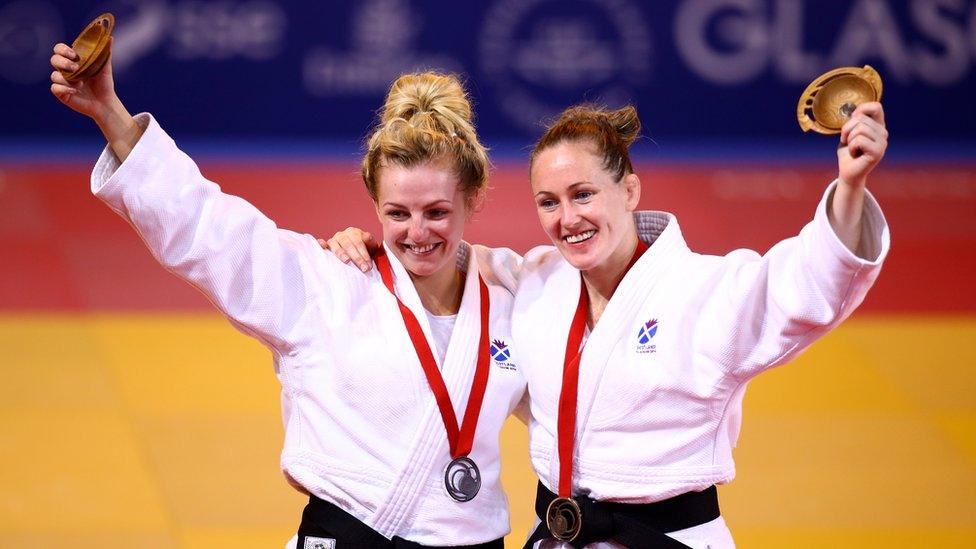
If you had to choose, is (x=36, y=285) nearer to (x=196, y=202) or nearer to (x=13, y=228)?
(x=13, y=228)

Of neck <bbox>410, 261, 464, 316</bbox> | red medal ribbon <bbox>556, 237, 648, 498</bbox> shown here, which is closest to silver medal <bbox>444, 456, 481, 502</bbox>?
red medal ribbon <bbox>556, 237, 648, 498</bbox>

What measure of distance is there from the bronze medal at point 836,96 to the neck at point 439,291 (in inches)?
53.5

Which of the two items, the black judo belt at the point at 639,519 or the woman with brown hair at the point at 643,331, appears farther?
the black judo belt at the point at 639,519

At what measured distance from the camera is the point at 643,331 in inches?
137

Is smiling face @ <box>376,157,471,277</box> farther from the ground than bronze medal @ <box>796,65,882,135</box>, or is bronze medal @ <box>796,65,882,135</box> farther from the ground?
bronze medal @ <box>796,65,882,135</box>

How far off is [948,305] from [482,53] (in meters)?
6.13

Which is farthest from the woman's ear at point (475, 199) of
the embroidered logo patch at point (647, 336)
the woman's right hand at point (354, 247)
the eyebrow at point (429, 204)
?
the embroidered logo patch at point (647, 336)

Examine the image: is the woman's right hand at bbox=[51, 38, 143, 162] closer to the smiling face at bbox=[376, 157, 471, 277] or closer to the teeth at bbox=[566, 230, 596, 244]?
the smiling face at bbox=[376, 157, 471, 277]

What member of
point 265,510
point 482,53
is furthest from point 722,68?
point 265,510

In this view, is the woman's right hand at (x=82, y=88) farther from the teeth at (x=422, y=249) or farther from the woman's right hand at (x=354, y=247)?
the teeth at (x=422, y=249)

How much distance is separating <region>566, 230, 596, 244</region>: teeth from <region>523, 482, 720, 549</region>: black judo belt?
83cm

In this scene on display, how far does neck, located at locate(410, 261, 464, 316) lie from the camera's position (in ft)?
12.4

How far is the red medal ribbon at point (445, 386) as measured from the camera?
3.48 meters

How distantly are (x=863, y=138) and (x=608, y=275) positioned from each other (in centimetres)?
112
